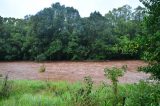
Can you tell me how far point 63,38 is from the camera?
129 ft

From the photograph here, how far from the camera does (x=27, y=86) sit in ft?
43.4

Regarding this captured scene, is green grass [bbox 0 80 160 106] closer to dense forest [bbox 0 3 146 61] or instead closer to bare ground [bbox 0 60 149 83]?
bare ground [bbox 0 60 149 83]

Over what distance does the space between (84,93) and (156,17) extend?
2502 millimetres

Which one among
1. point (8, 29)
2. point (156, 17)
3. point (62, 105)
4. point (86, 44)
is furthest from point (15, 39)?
point (156, 17)

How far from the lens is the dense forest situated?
1495 inches

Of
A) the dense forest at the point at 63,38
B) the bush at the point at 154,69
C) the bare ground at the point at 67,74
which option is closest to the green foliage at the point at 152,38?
the bush at the point at 154,69

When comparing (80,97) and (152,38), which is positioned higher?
(152,38)

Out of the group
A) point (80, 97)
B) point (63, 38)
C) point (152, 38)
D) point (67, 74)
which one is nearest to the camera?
point (152, 38)

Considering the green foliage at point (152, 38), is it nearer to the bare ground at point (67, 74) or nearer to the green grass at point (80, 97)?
the green grass at point (80, 97)

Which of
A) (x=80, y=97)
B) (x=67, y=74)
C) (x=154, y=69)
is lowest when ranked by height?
(x=67, y=74)

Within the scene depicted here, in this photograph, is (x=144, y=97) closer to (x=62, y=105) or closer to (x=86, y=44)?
(x=62, y=105)

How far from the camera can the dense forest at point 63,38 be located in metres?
38.0

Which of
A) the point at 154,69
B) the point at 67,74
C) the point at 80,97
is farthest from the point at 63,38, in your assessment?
the point at 154,69

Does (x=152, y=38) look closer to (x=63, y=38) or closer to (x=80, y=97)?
(x=80, y=97)
